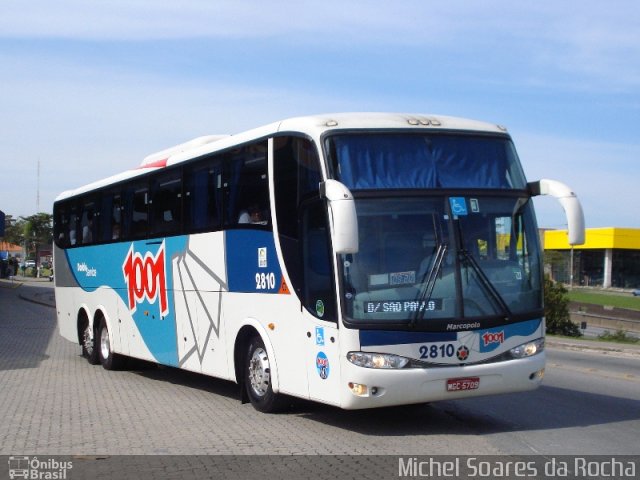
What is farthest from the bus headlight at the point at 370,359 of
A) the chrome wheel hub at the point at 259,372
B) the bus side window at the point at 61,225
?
the bus side window at the point at 61,225

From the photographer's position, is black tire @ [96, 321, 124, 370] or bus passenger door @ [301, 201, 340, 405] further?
black tire @ [96, 321, 124, 370]

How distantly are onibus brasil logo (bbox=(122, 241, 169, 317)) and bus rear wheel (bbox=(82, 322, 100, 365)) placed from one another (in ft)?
7.83

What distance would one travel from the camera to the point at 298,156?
10.3 meters

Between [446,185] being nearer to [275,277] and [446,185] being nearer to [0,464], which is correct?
[275,277]

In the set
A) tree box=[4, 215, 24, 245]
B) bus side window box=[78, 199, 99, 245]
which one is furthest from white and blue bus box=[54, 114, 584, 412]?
tree box=[4, 215, 24, 245]

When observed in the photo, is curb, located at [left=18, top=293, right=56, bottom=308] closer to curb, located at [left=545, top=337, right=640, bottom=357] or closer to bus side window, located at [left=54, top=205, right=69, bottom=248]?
bus side window, located at [left=54, top=205, right=69, bottom=248]

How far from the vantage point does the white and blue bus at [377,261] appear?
930 centimetres

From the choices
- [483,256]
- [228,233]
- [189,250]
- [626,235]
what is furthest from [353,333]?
[626,235]

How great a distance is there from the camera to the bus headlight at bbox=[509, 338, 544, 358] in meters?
9.95

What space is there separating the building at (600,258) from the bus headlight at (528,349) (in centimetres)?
8315

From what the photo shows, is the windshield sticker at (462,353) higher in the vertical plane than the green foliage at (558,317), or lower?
higher

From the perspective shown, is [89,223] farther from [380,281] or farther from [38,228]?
[38,228]

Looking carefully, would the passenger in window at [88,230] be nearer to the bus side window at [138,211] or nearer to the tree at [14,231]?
the bus side window at [138,211]

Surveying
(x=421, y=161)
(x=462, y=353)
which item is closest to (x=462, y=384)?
(x=462, y=353)
